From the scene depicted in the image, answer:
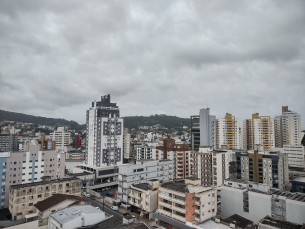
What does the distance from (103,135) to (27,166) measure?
2604cm

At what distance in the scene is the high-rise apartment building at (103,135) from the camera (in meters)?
70.2

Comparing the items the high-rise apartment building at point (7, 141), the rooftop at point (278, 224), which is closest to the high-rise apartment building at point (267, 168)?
the rooftop at point (278, 224)

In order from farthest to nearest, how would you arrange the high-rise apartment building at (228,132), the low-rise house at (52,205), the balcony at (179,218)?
the high-rise apartment building at (228,132) < the balcony at (179,218) < the low-rise house at (52,205)

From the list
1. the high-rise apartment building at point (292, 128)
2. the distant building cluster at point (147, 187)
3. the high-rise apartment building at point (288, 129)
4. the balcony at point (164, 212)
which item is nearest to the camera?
the distant building cluster at point (147, 187)

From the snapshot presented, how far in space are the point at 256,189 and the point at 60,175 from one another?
46971mm

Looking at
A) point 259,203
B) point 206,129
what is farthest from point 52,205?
point 206,129

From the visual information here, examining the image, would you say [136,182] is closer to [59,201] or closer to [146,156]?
[59,201]

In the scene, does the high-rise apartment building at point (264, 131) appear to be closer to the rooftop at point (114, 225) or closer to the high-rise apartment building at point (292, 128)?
the high-rise apartment building at point (292, 128)

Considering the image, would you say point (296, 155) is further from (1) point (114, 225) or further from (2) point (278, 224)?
(1) point (114, 225)

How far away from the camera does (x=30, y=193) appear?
126ft

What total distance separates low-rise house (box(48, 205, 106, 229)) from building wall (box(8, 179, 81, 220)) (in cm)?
1064

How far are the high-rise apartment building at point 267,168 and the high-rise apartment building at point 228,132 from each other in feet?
148

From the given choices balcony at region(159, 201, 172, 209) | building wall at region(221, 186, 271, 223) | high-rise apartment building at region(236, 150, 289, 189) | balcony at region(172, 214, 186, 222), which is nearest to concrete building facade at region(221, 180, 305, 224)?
building wall at region(221, 186, 271, 223)

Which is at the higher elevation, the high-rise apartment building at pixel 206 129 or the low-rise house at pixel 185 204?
the high-rise apartment building at pixel 206 129
